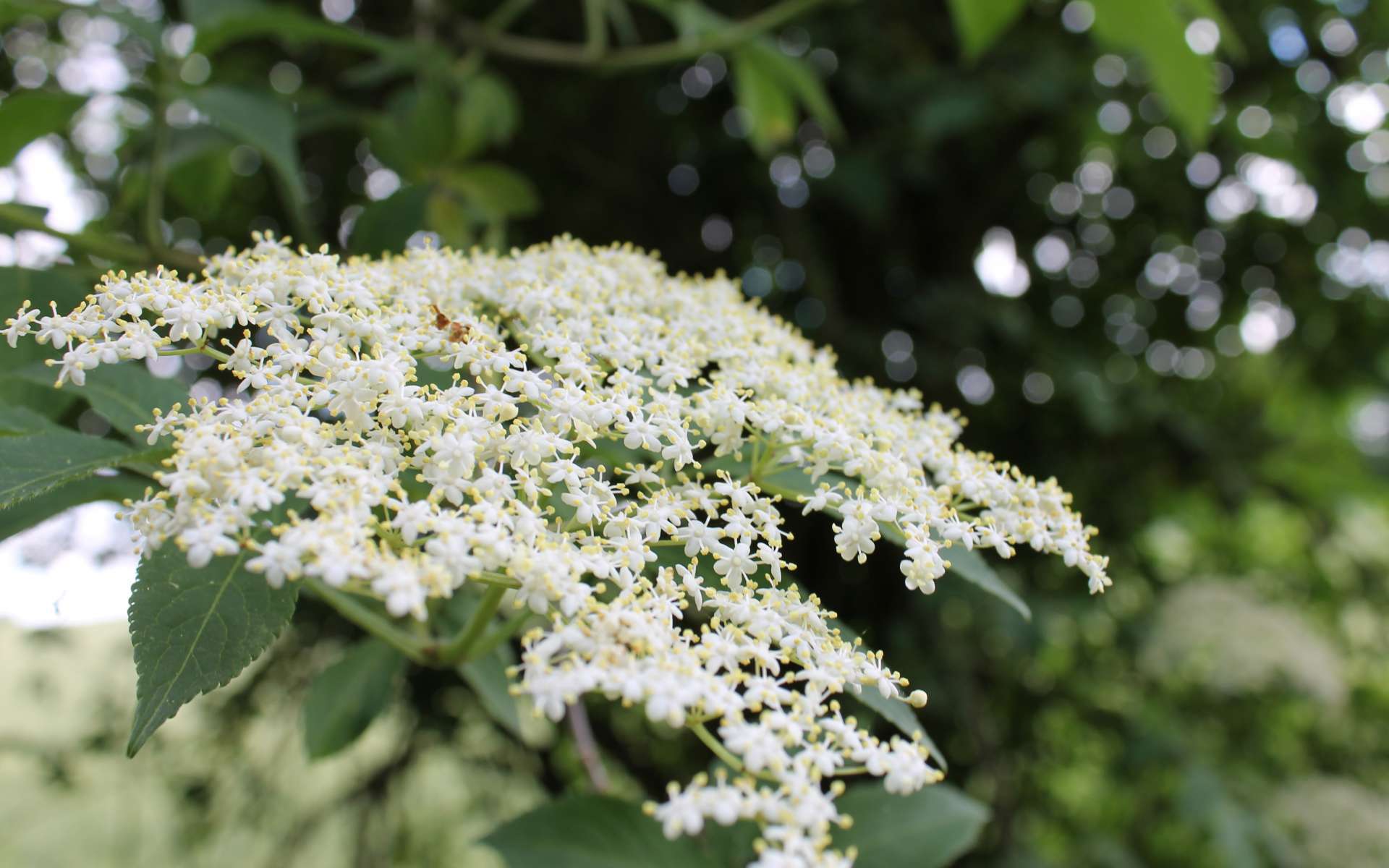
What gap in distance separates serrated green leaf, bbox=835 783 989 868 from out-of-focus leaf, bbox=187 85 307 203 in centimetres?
113

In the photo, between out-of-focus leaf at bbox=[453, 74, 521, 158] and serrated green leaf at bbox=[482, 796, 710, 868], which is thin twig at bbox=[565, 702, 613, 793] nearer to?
serrated green leaf at bbox=[482, 796, 710, 868]

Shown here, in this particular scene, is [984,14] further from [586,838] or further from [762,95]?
[586,838]

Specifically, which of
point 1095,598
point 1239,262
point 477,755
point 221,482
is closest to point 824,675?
point 221,482

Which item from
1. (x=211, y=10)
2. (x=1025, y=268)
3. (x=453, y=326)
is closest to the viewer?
(x=453, y=326)

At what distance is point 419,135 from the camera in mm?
1780

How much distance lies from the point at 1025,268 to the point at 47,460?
8.53 ft

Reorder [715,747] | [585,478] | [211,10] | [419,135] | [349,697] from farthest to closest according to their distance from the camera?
[419,135]
[211,10]
[349,697]
[585,478]
[715,747]

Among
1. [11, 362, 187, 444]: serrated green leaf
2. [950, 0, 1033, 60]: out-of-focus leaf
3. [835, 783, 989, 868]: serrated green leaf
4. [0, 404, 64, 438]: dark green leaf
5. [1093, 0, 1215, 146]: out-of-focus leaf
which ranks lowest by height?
[835, 783, 989, 868]: serrated green leaf

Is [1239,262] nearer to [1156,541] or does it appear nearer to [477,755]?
[1156,541]

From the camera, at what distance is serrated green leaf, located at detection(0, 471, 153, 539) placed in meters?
1.07

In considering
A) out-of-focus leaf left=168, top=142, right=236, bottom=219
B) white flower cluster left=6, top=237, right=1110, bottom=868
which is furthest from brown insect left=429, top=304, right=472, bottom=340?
out-of-focus leaf left=168, top=142, right=236, bottom=219

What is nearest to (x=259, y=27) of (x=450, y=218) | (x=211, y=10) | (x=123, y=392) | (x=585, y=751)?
(x=211, y=10)

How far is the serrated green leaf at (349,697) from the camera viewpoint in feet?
4.37

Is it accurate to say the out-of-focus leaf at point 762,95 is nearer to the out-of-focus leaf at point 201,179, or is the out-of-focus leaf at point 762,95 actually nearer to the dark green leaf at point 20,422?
the out-of-focus leaf at point 201,179
